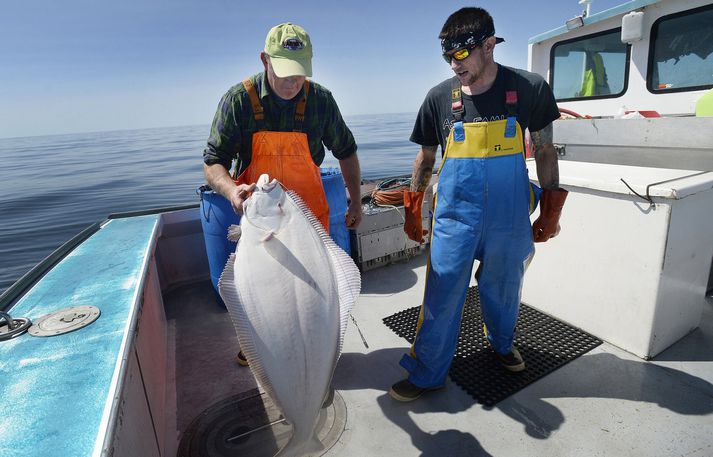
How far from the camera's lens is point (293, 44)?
210 centimetres

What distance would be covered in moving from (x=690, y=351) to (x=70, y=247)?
462 cm

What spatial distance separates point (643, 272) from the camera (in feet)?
8.89

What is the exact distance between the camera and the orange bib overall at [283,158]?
227cm

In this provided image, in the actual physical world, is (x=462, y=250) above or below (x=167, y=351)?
above

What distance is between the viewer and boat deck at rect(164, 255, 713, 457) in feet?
7.26

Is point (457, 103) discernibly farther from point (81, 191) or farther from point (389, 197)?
point (81, 191)

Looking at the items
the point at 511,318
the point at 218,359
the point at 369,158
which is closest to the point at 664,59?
the point at 511,318

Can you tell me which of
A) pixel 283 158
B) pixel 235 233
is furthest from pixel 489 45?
pixel 235 233

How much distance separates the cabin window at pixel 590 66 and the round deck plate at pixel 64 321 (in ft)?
20.2

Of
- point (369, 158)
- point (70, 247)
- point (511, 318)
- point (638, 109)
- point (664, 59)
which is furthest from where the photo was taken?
point (369, 158)

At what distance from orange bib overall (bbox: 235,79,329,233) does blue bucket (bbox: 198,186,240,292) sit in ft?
3.55

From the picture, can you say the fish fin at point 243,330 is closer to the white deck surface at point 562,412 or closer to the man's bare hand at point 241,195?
the man's bare hand at point 241,195

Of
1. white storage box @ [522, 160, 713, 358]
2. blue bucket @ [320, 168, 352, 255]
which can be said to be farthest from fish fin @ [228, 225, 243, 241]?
white storage box @ [522, 160, 713, 358]

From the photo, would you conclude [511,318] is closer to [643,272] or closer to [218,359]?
[643,272]
